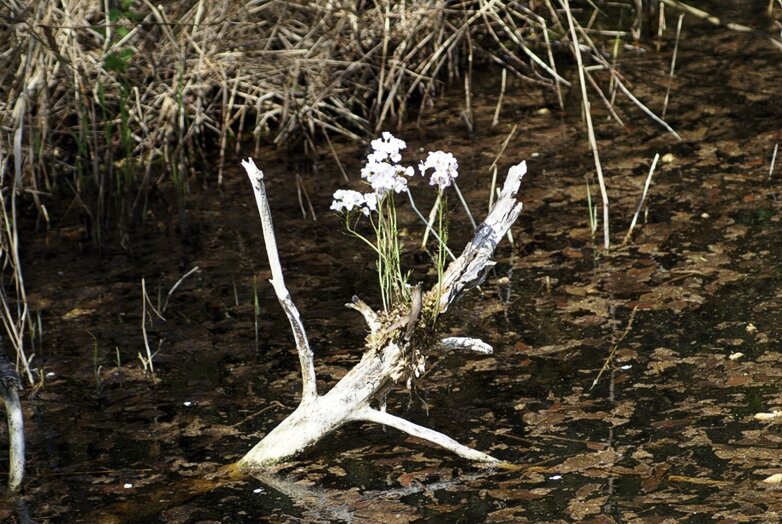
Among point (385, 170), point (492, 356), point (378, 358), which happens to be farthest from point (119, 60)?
point (378, 358)

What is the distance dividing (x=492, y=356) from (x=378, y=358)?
3.07ft

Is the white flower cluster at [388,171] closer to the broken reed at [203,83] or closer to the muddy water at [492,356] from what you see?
the muddy water at [492,356]

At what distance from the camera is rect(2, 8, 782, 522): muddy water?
11.6 ft

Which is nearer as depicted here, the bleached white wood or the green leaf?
the bleached white wood

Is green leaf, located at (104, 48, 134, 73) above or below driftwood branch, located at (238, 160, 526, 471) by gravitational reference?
above

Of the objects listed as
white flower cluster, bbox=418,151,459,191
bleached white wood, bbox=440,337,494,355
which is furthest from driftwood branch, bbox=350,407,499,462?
white flower cluster, bbox=418,151,459,191

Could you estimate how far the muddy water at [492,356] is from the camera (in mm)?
3551

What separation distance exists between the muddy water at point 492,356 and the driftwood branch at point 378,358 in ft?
0.38

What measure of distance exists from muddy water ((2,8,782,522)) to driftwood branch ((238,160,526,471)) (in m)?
0.12

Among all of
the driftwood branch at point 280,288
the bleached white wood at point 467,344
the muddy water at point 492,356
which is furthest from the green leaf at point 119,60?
the bleached white wood at point 467,344

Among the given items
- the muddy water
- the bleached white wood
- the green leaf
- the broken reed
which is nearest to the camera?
the muddy water

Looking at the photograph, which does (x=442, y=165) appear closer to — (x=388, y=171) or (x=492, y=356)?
(x=388, y=171)

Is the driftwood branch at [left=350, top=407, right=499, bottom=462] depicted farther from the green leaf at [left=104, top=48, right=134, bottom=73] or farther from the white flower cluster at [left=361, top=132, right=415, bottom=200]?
the green leaf at [left=104, top=48, right=134, bottom=73]

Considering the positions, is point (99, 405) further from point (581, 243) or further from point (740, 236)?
point (740, 236)
